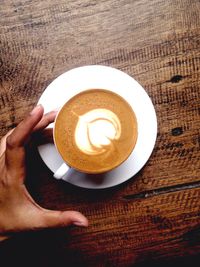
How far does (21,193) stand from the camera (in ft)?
3.56

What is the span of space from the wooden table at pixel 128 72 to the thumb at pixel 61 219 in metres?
0.09

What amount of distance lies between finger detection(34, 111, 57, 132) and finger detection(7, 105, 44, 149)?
0.06ft

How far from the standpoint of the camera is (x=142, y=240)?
1162 mm

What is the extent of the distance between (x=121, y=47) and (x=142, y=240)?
22.9 inches

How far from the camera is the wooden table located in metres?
1.11

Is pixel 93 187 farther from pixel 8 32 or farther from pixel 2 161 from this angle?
pixel 8 32

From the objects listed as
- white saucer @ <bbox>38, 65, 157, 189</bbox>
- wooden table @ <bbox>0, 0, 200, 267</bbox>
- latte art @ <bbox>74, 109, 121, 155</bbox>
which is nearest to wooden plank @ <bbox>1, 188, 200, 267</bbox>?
wooden table @ <bbox>0, 0, 200, 267</bbox>

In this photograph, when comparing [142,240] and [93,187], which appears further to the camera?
[142,240]

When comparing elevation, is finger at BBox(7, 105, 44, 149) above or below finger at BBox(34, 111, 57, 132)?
below

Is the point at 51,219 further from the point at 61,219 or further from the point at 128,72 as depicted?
the point at 128,72

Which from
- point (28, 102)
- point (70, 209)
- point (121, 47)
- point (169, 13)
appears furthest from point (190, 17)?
point (70, 209)

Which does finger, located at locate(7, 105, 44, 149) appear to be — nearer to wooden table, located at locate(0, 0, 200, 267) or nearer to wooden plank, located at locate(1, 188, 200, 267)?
wooden table, located at locate(0, 0, 200, 267)

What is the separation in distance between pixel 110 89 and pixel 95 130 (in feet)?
0.44

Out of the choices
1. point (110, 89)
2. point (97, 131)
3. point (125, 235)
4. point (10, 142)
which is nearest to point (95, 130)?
point (97, 131)
